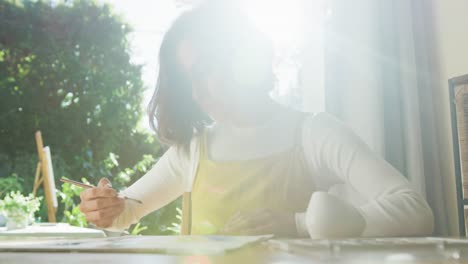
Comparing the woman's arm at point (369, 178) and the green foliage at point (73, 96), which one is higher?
the green foliage at point (73, 96)

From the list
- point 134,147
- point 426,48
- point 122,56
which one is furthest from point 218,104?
point 122,56

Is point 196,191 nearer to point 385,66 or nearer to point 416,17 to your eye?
point 385,66

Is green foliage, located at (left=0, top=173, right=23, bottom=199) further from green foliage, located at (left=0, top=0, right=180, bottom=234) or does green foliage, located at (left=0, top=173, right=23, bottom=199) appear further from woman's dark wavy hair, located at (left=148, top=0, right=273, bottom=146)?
woman's dark wavy hair, located at (left=148, top=0, right=273, bottom=146)

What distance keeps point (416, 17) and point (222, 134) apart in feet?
3.47

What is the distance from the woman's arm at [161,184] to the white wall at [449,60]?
1040 mm

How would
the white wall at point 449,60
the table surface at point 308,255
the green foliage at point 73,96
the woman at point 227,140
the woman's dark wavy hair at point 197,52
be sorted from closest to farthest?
1. the table surface at point 308,255
2. the woman at point 227,140
3. the woman's dark wavy hair at point 197,52
4. the white wall at point 449,60
5. the green foliage at point 73,96

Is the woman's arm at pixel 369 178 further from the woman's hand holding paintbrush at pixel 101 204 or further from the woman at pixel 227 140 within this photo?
the woman's hand holding paintbrush at pixel 101 204

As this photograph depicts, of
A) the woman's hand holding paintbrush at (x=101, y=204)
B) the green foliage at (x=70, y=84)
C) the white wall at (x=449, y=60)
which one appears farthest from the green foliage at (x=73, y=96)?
the woman's hand holding paintbrush at (x=101, y=204)

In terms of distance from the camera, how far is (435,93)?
6.07 ft

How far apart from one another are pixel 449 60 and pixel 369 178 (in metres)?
1.07

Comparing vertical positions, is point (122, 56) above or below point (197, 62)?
above

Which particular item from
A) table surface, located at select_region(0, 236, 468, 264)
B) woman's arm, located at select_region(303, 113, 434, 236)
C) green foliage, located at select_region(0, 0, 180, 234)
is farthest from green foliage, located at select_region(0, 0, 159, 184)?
table surface, located at select_region(0, 236, 468, 264)

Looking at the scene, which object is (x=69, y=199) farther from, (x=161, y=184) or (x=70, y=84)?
(x=161, y=184)

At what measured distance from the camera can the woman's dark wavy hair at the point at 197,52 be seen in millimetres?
1202
